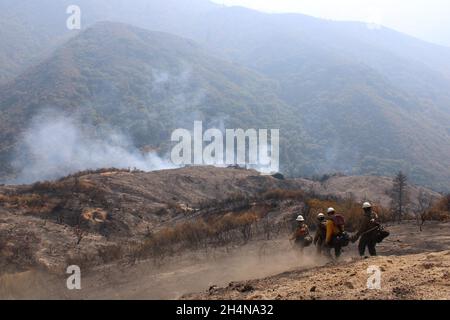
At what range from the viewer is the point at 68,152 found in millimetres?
76750

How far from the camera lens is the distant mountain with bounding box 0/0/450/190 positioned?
310 ft

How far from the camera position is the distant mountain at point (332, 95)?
310 feet

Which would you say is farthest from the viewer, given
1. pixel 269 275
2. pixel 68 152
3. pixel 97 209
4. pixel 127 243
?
pixel 68 152

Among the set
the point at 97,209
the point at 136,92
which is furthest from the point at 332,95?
the point at 97,209

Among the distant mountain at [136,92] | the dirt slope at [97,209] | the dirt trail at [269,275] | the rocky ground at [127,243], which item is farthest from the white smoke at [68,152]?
the dirt trail at [269,275]

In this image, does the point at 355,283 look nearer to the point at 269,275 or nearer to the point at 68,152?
→ the point at 269,275

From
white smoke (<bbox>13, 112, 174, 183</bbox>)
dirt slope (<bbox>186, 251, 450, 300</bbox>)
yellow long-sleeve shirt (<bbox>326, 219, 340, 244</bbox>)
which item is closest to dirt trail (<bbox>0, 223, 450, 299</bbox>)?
dirt slope (<bbox>186, 251, 450, 300</bbox>)

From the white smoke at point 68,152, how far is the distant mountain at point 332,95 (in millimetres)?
8573

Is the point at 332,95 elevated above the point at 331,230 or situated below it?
above

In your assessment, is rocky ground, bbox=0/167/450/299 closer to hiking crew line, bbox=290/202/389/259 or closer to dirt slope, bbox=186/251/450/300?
dirt slope, bbox=186/251/450/300

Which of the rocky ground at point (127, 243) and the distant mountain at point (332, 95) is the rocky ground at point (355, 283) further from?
the distant mountain at point (332, 95)

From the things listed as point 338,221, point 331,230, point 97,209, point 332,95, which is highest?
point 332,95

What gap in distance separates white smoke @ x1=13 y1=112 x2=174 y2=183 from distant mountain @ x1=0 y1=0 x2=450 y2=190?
8.57 metres

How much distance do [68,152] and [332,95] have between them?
72.4 metres
